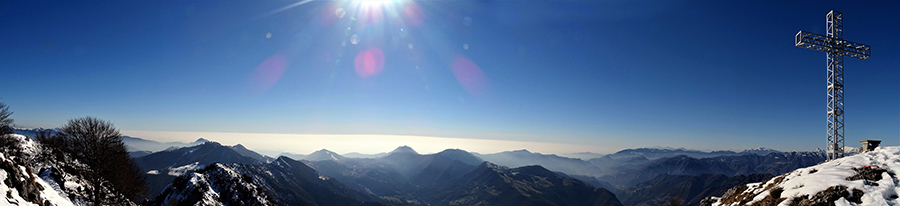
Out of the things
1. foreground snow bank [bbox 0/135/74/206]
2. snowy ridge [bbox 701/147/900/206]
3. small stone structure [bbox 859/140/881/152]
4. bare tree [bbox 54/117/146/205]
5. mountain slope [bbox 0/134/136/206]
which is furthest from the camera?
bare tree [bbox 54/117/146/205]

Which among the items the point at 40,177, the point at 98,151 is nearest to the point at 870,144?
the point at 98,151

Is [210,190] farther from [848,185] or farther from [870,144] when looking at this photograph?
[870,144]

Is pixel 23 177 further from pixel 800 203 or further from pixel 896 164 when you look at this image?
pixel 896 164

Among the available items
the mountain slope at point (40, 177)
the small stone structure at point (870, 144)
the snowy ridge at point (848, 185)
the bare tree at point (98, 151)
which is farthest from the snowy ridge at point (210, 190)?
the small stone structure at point (870, 144)

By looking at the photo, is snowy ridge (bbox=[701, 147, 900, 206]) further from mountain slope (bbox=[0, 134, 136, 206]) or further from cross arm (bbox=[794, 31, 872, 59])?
mountain slope (bbox=[0, 134, 136, 206])

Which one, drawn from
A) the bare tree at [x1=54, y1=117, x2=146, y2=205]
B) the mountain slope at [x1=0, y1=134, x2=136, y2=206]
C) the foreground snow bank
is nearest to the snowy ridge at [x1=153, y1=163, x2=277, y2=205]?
the mountain slope at [x1=0, y1=134, x2=136, y2=206]

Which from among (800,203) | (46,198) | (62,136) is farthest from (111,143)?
(800,203)
